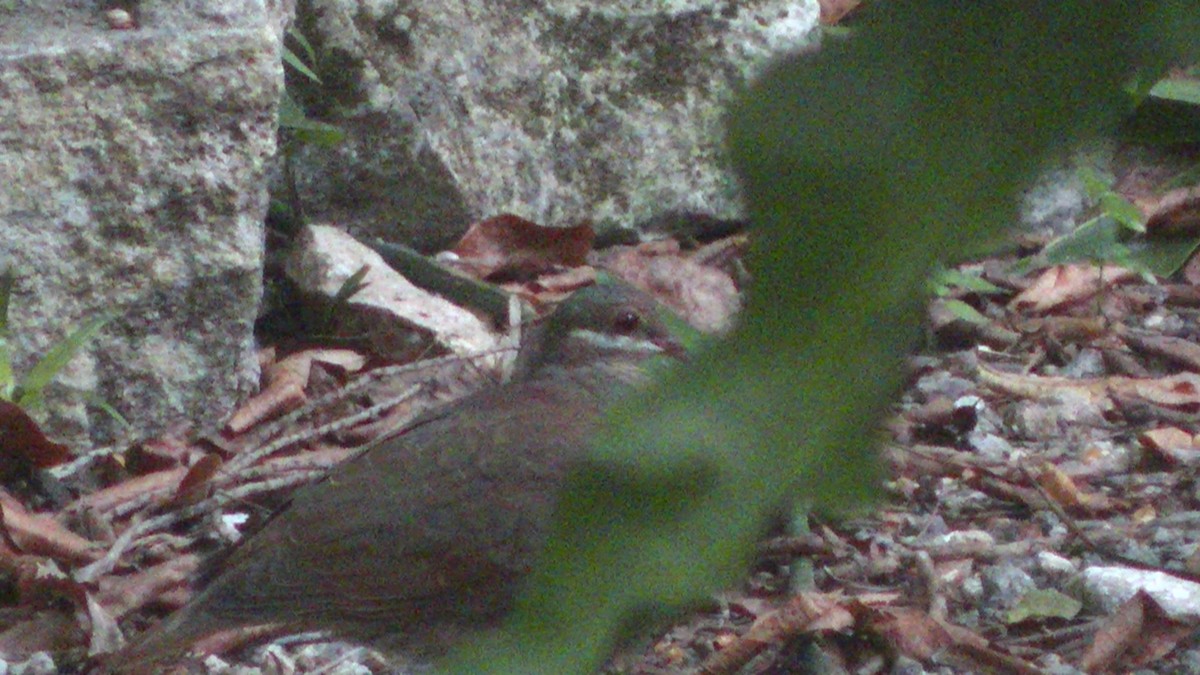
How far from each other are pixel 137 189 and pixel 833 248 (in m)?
3.58

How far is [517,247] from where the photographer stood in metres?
5.25

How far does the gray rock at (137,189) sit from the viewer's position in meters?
3.88

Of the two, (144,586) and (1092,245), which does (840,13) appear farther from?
(1092,245)

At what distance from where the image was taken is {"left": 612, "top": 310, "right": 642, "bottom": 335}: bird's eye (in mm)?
4125

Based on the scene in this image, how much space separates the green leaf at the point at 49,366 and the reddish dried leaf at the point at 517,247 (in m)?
1.49

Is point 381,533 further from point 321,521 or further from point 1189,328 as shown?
point 1189,328

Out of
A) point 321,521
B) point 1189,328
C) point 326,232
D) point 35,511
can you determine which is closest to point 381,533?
point 321,521

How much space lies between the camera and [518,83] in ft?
16.9

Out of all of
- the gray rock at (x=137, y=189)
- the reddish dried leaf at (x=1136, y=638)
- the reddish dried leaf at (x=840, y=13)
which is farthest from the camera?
the gray rock at (x=137, y=189)

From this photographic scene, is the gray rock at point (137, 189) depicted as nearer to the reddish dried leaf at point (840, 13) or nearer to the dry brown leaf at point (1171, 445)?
the reddish dried leaf at point (840, 13)

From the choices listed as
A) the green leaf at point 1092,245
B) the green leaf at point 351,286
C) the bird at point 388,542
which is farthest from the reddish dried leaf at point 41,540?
the green leaf at point 1092,245

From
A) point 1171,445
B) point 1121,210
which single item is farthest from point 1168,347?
point 1171,445

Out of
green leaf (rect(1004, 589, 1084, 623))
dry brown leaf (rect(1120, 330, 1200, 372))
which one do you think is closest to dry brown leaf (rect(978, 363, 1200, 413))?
dry brown leaf (rect(1120, 330, 1200, 372))

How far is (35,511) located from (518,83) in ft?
6.55
